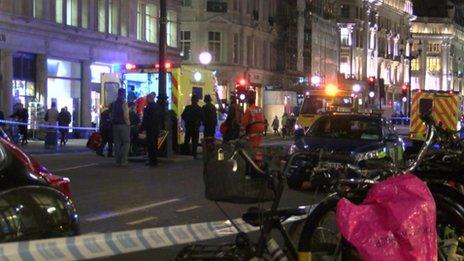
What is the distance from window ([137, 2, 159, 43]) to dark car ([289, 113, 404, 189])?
24.0 metres

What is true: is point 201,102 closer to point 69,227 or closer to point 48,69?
point 48,69

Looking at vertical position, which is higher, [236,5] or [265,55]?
[236,5]

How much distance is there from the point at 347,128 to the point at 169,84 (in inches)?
340

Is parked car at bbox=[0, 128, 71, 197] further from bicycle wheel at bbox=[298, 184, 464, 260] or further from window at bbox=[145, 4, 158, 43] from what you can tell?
window at bbox=[145, 4, 158, 43]

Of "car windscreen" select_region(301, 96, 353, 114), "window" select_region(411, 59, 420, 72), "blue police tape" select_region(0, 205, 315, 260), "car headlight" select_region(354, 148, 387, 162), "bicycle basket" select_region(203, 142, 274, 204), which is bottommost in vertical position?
"blue police tape" select_region(0, 205, 315, 260)

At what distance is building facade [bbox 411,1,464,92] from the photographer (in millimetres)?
103981

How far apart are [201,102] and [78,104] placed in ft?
35.8

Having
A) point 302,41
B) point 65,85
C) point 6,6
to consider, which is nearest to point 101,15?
point 65,85

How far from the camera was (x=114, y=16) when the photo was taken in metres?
35.9

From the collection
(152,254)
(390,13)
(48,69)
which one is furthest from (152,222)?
(390,13)

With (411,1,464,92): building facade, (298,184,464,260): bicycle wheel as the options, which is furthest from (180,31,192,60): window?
(411,1,464,92): building facade

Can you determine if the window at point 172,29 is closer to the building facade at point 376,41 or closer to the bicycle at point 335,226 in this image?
the building facade at point 376,41

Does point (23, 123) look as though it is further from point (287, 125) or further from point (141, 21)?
point (287, 125)

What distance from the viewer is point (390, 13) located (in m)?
91.6
